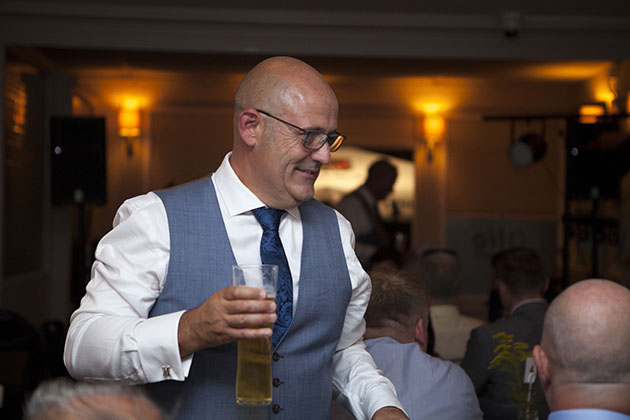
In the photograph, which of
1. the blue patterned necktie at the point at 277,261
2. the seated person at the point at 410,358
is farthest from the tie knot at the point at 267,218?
the seated person at the point at 410,358

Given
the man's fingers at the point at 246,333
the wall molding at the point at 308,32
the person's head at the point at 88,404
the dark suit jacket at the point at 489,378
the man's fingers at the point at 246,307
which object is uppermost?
the wall molding at the point at 308,32

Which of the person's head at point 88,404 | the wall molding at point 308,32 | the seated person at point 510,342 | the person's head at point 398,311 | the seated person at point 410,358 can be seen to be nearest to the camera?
the person's head at point 88,404

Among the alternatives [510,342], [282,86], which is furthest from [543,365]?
[510,342]

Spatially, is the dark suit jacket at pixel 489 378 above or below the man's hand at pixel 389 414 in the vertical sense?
below

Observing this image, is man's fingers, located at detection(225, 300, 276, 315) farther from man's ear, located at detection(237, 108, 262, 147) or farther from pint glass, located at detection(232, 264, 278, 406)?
man's ear, located at detection(237, 108, 262, 147)

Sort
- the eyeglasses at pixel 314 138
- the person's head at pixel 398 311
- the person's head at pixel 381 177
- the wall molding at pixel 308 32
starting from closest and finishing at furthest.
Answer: the eyeglasses at pixel 314 138
the person's head at pixel 398 311
the person's head at pixel 381 177
the wall molding at pixel 308 32

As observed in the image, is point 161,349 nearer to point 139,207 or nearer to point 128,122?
point 139,207

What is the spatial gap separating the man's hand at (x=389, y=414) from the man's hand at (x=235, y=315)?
1.20ft

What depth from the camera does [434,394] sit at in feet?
6.56

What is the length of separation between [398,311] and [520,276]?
1.19 m

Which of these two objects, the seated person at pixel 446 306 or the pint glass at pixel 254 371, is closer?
the pint glass at pixel 254 371

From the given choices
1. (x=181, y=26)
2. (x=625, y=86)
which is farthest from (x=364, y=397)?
(x=625, y=86)

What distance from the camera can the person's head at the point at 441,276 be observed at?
3.48 m

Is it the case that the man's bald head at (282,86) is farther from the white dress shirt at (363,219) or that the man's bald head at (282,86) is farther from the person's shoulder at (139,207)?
the white dress shirt at (363,219)
